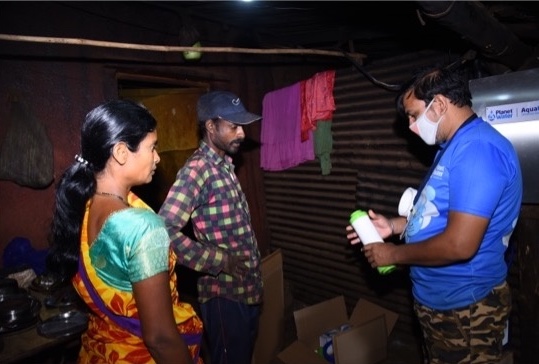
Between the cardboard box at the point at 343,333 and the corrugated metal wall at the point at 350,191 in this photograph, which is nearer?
the cardboard box at the point at 343,333

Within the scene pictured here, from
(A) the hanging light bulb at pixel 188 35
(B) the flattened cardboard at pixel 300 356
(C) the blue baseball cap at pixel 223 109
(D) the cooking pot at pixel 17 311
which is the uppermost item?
(A) the hanging light bulb at pixel 188 35

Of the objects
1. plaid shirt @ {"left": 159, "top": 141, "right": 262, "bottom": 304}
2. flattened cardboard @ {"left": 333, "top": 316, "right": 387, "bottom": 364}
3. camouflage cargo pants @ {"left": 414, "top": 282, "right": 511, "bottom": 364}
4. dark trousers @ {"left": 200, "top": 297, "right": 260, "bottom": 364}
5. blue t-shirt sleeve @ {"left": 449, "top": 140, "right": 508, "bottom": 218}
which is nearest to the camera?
blue t-shirt sleeve @ {"left": 449, "top": 140, "right": 508, "bottom": 218}

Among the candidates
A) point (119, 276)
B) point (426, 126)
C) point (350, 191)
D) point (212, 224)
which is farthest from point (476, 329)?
point (350, 191)

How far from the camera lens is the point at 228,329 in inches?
114

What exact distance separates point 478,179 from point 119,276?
1891mm

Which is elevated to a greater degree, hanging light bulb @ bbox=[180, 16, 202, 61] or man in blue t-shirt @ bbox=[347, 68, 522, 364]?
hanging light bulb @ bbox=[180, 16, 202, 61]

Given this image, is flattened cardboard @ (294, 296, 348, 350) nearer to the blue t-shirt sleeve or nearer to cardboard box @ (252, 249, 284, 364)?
cardboard box @ (252, 249, 284, 364)

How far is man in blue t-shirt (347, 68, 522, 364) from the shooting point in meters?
1.93

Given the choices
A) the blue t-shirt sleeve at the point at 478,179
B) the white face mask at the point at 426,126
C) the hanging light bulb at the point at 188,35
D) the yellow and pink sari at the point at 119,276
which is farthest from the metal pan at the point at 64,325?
the hanging light bulb at the point at 188,35

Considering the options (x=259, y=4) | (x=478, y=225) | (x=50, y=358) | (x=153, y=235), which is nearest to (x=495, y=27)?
(x=478, y=225)

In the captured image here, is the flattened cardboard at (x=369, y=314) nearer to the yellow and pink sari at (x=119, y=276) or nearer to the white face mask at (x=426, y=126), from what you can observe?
the white face mask at (x=426, y=126)

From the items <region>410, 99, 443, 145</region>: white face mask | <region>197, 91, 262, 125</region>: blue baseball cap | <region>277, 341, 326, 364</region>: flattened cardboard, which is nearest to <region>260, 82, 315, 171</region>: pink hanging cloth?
<region>197, 91, 262, 125</region>: blue baseball cap

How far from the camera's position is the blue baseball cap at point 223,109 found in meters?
2.95

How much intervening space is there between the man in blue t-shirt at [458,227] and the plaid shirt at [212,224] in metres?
1.07
